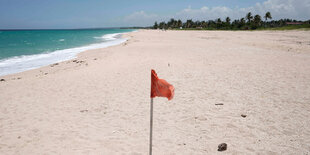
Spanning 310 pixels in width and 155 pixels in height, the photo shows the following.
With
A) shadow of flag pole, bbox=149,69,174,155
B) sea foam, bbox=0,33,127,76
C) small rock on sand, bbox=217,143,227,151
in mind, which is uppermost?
shadow of flag pole, bbox=149,69,174,155

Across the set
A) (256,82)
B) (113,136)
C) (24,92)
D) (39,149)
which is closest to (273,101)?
(256,82)

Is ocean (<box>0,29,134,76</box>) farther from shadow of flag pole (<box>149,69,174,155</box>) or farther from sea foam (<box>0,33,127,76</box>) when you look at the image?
shadow of flag pole (<box>149,69,174,155</box>)

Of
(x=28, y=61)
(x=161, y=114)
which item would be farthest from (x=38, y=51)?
(x=161, y=114)

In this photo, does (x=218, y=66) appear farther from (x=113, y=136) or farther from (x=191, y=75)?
(x=113, y=136)

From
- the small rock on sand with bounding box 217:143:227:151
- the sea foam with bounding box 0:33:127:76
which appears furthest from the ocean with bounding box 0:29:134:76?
the small rock on sand with bounding box 217:143:227:151

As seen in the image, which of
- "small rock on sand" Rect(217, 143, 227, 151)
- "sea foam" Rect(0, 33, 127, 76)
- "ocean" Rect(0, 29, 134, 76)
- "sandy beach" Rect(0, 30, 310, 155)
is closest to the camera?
"small rock on sand" Rect(217, 143, 227, 151)

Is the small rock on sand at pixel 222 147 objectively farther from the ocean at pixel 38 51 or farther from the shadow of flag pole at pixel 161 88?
the ocean at pixel 38 51

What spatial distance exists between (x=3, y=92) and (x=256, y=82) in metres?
11.4

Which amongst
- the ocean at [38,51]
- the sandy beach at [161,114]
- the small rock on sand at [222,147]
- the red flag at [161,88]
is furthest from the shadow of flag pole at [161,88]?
the ocean at [38,51]

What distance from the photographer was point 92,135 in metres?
4.67

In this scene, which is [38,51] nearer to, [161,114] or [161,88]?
[161,114]

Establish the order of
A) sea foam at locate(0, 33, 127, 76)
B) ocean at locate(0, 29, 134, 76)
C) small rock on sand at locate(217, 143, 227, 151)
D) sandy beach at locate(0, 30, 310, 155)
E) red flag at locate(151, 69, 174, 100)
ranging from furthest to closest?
ocean at locate(0, 29, 134, 76) < sea foam at locate(0, 33, 127, 76) < sandy beach at locate(0, 30, 310, 155) < small rock on sand at locate(217, 143, 227, 151) < red flag at locate(151, 69, 174, 100)

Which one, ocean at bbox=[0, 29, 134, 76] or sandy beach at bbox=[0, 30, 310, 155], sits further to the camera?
ocean at bbox=[0, 29, 134, 76]

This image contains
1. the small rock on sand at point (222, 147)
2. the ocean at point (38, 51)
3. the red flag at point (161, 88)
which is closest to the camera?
the red flag at point (161, 88)
